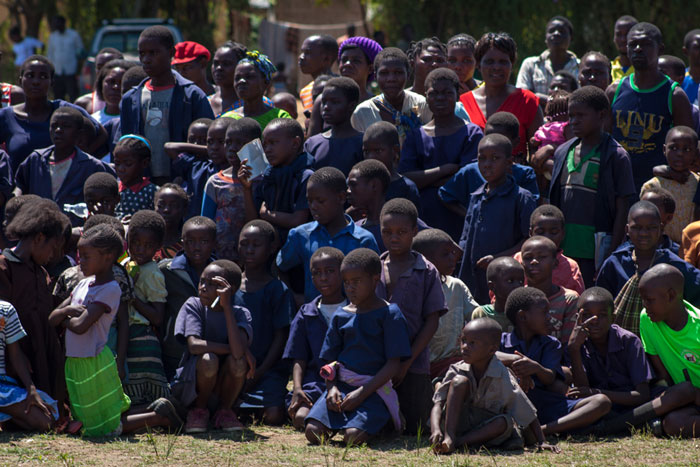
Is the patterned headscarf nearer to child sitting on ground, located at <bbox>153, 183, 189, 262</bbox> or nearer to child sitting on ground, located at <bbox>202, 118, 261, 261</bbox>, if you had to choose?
child sitting on ground, located at <bbox>202, 118, 261, 261</bbox>

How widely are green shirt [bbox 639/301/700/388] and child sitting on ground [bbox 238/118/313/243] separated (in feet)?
7.72

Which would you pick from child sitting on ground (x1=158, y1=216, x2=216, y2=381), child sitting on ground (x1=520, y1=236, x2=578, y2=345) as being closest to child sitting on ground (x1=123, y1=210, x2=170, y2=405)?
child sitting on ground (x1=158, y1=216, x2=216, y2=381)

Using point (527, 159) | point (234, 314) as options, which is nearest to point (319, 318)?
point (234, 314)

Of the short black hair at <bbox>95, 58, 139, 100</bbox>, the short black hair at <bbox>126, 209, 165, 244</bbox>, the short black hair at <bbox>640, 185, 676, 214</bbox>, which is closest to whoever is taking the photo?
the short black hair at <bbox>126, 209, 165, 244</bbox>

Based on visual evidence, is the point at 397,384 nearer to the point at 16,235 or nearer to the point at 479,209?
the point at 479,209

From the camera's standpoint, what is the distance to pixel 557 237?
6324mm

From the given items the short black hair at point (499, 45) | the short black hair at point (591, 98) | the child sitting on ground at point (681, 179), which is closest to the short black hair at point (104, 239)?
the short black hair at point (591, 98)

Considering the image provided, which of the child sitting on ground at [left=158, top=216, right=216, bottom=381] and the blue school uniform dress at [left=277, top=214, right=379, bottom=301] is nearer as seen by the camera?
the blue school uniform dress at [left=277, top=214, right=379, bottom=301]

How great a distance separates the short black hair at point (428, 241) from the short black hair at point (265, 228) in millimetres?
900

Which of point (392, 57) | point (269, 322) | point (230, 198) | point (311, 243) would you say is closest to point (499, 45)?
point (392, 57)

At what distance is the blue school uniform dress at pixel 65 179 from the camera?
24.0 feet

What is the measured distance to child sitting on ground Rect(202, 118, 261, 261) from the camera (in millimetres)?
6773

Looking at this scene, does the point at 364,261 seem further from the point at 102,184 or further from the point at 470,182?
the point at 102,184

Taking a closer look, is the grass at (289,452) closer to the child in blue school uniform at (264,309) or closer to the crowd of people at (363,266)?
the crowd of people at (363,266)
